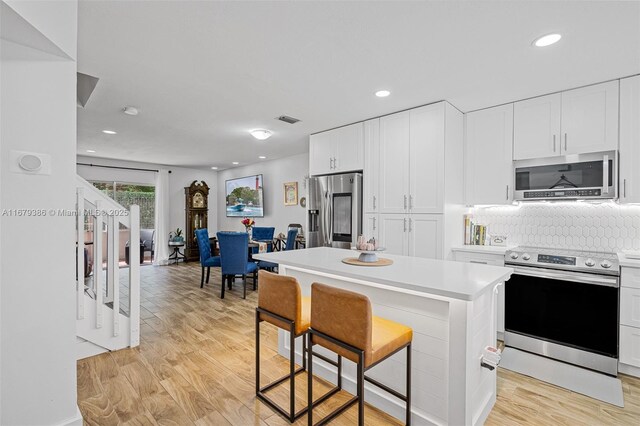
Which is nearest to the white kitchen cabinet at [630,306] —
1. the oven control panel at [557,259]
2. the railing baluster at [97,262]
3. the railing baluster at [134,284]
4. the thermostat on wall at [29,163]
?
the oven control panel at [557,259]

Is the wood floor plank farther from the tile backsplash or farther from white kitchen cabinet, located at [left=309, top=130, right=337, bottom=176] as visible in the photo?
the tile backsplash

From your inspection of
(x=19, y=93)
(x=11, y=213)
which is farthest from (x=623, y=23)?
(x=11, y=213)

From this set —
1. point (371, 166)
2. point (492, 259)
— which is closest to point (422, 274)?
point (492, 259)

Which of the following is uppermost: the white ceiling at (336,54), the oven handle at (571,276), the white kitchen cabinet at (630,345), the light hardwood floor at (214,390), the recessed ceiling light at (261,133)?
the white ceiling at (336,54)

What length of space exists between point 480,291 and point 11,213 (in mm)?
2289

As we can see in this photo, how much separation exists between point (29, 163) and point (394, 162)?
3034mm

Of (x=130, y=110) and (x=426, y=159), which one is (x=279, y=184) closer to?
(x=130, y=110)

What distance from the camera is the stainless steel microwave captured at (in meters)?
2.59

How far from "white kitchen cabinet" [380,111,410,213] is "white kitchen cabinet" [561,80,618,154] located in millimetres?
1413

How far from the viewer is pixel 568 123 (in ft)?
9.12

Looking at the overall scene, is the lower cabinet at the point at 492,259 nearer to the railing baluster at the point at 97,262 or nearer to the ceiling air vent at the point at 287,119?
the ceiling air vent at the point at 287,119

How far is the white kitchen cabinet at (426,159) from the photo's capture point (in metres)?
3.12

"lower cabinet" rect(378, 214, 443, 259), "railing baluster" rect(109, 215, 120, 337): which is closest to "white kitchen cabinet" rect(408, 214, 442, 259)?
"lower cabinet" rect(378, 214, 443, 259)

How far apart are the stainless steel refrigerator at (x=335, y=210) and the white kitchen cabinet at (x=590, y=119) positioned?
2.07 m
